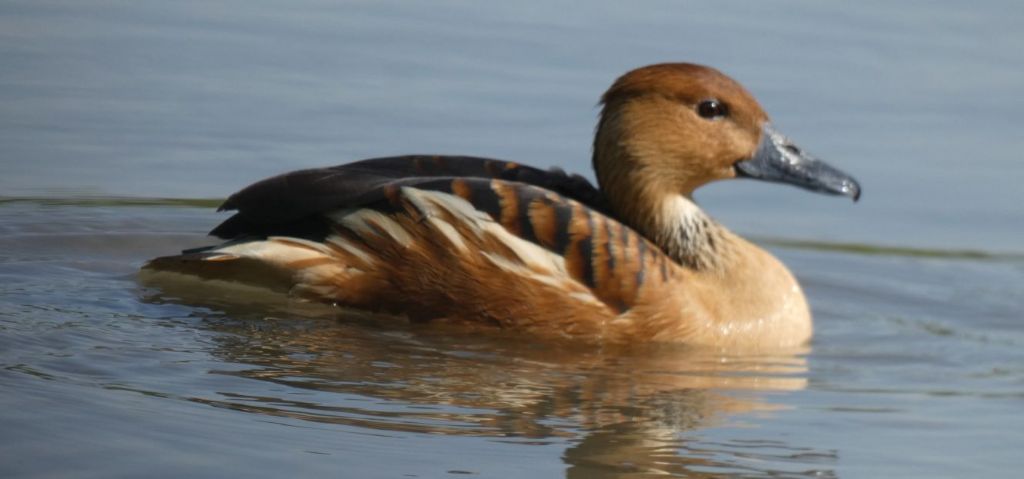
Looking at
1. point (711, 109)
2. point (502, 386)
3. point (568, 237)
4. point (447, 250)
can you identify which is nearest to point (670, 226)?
point (711, 109)

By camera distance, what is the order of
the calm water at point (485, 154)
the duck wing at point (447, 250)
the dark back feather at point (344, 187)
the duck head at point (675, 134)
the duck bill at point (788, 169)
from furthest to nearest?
1. the duck bill at point (788, 169)
2. the duck head at point (675, 134)
3. the dark back feather at point (344, 187)
4. the duck wing at point (447, 250)
5. the calm water at point (485, 154)

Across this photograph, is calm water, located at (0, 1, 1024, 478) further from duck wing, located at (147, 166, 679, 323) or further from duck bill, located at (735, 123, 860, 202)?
duck bill, located at (735, 123, 860, 202)

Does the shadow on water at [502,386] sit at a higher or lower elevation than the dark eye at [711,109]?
lower

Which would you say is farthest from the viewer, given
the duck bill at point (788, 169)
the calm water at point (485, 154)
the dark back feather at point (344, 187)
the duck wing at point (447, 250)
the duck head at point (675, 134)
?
the duck bill at point (788, 169)

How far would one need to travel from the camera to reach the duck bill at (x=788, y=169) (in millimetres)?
10102

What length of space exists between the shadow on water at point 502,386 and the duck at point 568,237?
152 mm

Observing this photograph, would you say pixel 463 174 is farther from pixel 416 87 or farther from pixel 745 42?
pixel 745 42

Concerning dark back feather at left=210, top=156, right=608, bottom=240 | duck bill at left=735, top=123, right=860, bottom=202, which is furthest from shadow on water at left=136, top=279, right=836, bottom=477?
duck bill at left=735, top=123, right=860, bottom=202

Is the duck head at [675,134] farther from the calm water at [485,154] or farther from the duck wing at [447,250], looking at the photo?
the calm water at [485,154]

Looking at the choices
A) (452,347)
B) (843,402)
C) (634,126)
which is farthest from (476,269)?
(843,402)

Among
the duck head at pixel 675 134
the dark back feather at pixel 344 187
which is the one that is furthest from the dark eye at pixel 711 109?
the dark back feather at pixel 344 187

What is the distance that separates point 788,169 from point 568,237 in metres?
1.39

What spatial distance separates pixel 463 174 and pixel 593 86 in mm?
3330

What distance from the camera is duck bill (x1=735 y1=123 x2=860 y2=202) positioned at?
10102 millimetres
